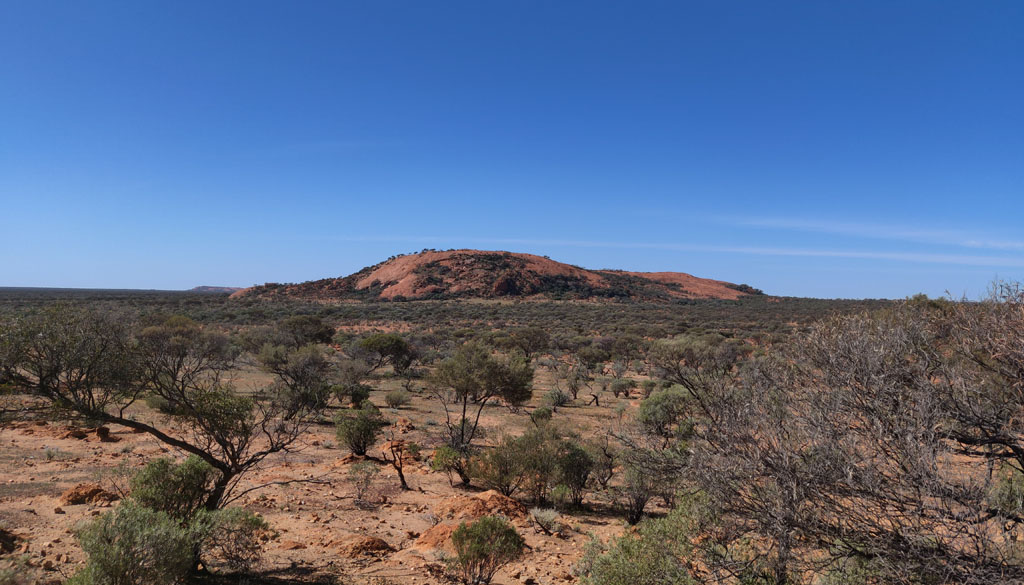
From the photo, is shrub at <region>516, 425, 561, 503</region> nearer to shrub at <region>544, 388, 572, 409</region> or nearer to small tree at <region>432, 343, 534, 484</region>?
small tree at <region>432, 343, 534, 484</region>

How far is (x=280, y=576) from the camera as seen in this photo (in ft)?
21.7

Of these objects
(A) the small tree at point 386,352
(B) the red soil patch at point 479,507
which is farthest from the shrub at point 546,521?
(A) the small tree at point 386,352

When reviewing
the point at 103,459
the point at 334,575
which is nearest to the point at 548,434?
the point at 334,575

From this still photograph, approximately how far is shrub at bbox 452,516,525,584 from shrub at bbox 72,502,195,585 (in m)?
3.17

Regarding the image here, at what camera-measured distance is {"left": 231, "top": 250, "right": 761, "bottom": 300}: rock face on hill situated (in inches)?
3322

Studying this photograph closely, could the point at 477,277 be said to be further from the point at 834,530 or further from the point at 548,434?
the point at 834,530

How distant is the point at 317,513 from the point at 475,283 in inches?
3018

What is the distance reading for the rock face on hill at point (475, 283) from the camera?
84.4m

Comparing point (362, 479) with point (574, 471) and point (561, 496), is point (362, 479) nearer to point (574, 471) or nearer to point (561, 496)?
point (561, 496)

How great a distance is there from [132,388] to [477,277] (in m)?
80.8

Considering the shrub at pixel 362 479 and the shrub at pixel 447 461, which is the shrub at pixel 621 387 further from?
the shrub at pixel 362 479

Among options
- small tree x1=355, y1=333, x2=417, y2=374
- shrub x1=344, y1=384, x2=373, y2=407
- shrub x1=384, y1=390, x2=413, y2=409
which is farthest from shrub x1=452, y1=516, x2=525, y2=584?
small tree x1=355, y1=333, x2=417, y2=374

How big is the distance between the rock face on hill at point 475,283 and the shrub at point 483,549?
2892 inches

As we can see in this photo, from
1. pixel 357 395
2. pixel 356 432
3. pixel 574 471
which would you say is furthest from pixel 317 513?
pixel 357 395
